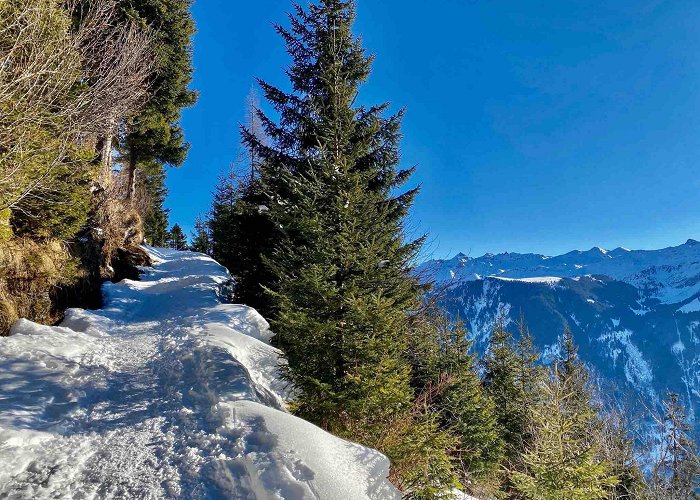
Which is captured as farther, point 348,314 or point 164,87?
point 164,87

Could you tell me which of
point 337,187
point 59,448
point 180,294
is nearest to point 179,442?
point 59,448

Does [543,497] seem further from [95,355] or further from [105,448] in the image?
[95,355]

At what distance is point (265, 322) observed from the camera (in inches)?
437

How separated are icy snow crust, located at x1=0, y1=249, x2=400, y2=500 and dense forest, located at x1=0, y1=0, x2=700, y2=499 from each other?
1175 mm

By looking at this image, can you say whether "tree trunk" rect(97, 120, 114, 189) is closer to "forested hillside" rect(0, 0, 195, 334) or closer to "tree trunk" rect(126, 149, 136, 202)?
"forested hillside" rect(0, 0, 195, 334)

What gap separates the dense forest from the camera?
619 cm

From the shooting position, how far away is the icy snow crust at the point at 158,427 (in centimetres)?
404

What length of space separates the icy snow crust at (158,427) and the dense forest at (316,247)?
118 cm

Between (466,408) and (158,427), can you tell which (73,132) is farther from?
(466,408)

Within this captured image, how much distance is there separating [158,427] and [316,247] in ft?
13.0

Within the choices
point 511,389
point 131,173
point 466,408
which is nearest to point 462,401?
point 466,408

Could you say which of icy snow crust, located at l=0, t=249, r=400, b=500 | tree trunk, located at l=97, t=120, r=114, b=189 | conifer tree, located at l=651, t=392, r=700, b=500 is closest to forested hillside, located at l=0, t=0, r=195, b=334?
tree trunk, located at l=97, t=120, r=114, b=189

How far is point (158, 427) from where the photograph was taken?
5.26m

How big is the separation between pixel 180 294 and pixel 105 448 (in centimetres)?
993
